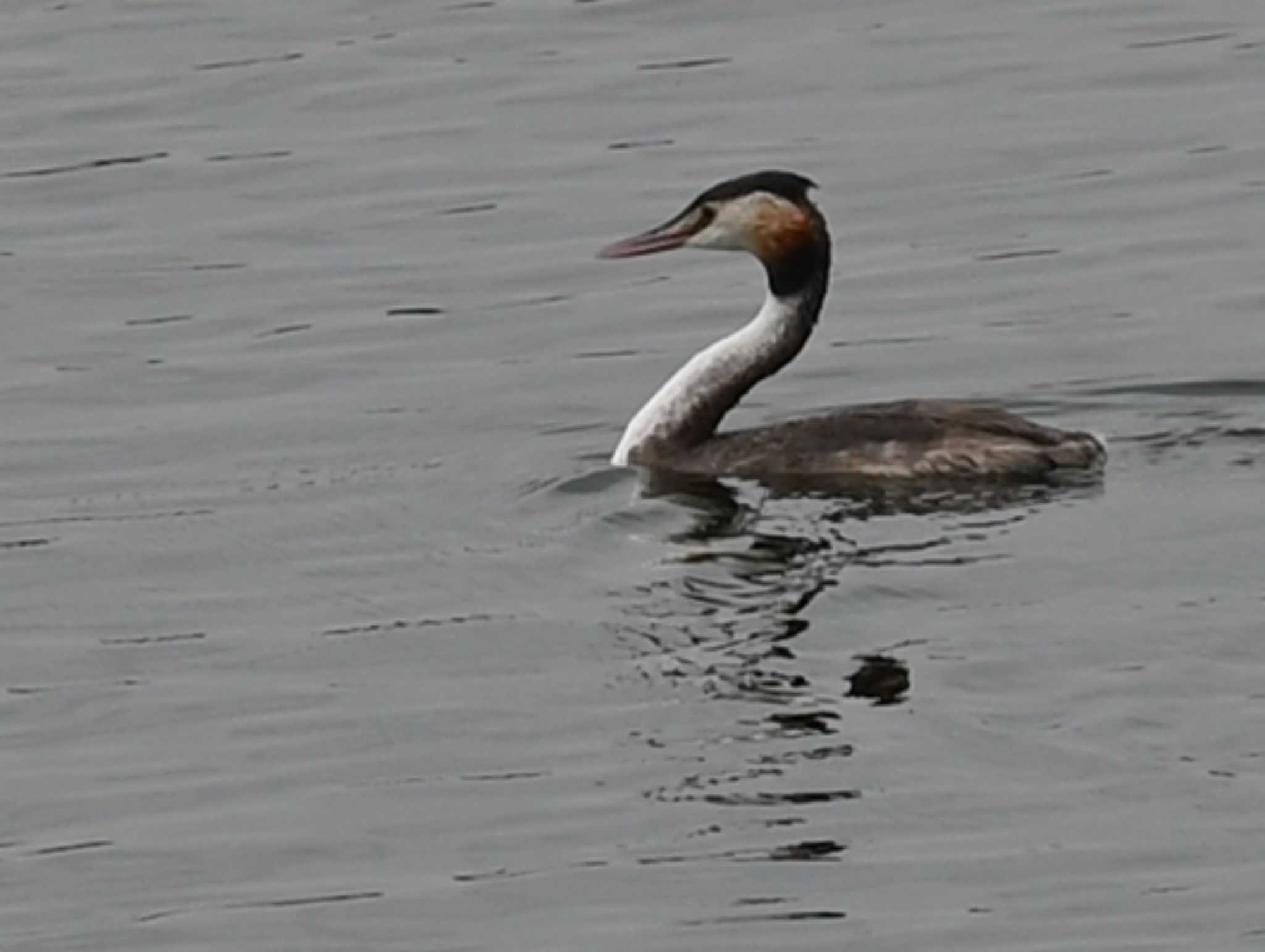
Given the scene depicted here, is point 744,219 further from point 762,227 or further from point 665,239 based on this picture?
point 665,239

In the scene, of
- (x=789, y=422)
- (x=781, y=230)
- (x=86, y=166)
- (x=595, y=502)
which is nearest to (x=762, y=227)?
(x=781, y=230)

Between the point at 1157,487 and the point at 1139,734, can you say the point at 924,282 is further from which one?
the point at 1139,734

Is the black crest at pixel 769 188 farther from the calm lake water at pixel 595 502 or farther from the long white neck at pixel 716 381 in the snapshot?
the calm lake water at pixel 595 502

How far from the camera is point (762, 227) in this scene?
15.3 m

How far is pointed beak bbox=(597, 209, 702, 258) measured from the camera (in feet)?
50.5

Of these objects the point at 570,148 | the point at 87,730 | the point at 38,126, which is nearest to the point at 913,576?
the point at 87,730

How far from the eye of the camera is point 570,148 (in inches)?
820

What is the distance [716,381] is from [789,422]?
0.39m

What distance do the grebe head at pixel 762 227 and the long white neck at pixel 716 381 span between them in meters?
0.13

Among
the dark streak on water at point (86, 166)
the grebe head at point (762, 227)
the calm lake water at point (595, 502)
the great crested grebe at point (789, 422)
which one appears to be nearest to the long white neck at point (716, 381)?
the great crested grebe at point (789, 422)

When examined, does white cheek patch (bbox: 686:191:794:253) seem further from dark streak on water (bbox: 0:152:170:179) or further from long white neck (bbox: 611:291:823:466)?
dark streak on water (bbox: 0:152:170:179)

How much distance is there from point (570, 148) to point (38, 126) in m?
2.93

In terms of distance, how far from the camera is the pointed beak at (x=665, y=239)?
15406 millimetres

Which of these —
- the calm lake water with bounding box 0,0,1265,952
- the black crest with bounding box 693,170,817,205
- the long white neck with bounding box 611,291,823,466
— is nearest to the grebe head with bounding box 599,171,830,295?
the black crest with bounding box 693,170,817,205
